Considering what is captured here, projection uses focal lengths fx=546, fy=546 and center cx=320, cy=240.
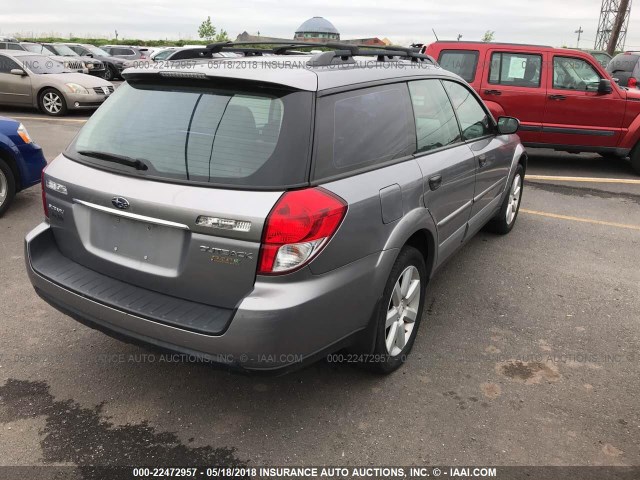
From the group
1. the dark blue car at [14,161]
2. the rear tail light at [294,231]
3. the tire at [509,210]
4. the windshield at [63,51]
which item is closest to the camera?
the rear tail light at [294,231]

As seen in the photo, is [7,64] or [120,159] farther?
[7,64]

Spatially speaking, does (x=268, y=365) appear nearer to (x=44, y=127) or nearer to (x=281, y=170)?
(x=281, y=170)

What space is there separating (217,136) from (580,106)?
759 cm

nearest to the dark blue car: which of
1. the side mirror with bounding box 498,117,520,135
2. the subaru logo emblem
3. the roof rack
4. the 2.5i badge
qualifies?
the roof rack

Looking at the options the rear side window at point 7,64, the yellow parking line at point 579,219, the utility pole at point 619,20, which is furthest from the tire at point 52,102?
the utility pole at point 619,20

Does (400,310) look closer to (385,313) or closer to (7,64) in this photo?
(385,313)

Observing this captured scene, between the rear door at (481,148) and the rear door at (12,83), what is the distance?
11.6 meters

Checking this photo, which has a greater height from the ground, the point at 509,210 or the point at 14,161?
the point at 14,161

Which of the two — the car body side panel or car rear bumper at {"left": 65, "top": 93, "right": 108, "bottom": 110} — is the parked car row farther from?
the car body side panel

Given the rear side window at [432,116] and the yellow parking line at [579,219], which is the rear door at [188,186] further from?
the yellow parking line at [579,219]

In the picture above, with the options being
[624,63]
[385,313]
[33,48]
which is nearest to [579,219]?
[385,313]

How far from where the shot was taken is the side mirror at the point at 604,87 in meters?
8.26

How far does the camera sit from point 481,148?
4.19 meters

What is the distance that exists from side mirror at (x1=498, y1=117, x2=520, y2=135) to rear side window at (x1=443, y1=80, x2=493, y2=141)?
11cm
